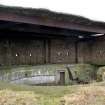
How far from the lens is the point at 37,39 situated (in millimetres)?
10562

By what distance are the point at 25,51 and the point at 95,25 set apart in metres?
2.74

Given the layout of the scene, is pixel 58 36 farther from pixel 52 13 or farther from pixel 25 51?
pixel 52 13

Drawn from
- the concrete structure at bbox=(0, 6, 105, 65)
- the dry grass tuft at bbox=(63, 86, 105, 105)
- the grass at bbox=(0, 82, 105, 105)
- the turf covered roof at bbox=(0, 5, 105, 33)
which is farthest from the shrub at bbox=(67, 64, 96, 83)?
the dry grass tuft at bbox=(63, 86, 105, 105)

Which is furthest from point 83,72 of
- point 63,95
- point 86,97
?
point 86,97

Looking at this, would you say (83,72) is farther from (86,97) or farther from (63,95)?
(86,97)

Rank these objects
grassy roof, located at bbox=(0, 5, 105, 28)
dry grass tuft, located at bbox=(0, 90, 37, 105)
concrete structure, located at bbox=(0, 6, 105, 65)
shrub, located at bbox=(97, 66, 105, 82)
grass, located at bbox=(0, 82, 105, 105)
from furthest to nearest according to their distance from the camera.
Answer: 1. shrub, located at bbox=(97, 66, 105, 82)
2. concrete structure, located at bbox=(0, 6, 105, 65)
3. grassy roof, located at bbox=(0, 5, 105, 28)
4. grass, located at bbox=(0, 82, 105, 105)
5. dry grass tuft, located at bbox=(0, 90, 37, 105)

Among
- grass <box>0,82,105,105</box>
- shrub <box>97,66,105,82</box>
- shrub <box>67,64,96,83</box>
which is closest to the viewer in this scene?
grass <box>0,82,105,105</box>

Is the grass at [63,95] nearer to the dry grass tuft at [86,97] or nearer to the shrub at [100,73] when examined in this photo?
the dry grass tuft at [86,97]

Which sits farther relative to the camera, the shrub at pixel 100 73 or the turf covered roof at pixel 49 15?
the shrub at pixel 100 73

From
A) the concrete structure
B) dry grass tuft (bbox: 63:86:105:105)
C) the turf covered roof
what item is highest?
the turf covered roof

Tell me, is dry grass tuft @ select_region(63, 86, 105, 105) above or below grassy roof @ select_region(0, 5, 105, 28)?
below

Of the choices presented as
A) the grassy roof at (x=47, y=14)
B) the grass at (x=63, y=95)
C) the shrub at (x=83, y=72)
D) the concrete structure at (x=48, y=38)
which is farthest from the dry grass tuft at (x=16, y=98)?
the shrub at (x=83, y=72)

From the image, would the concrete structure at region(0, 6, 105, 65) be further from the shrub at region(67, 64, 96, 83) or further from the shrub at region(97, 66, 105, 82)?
the shrub at region(97, 66, 105, 82)

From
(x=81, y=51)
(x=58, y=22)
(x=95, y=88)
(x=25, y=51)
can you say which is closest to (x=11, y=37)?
(x=25, y=51)
